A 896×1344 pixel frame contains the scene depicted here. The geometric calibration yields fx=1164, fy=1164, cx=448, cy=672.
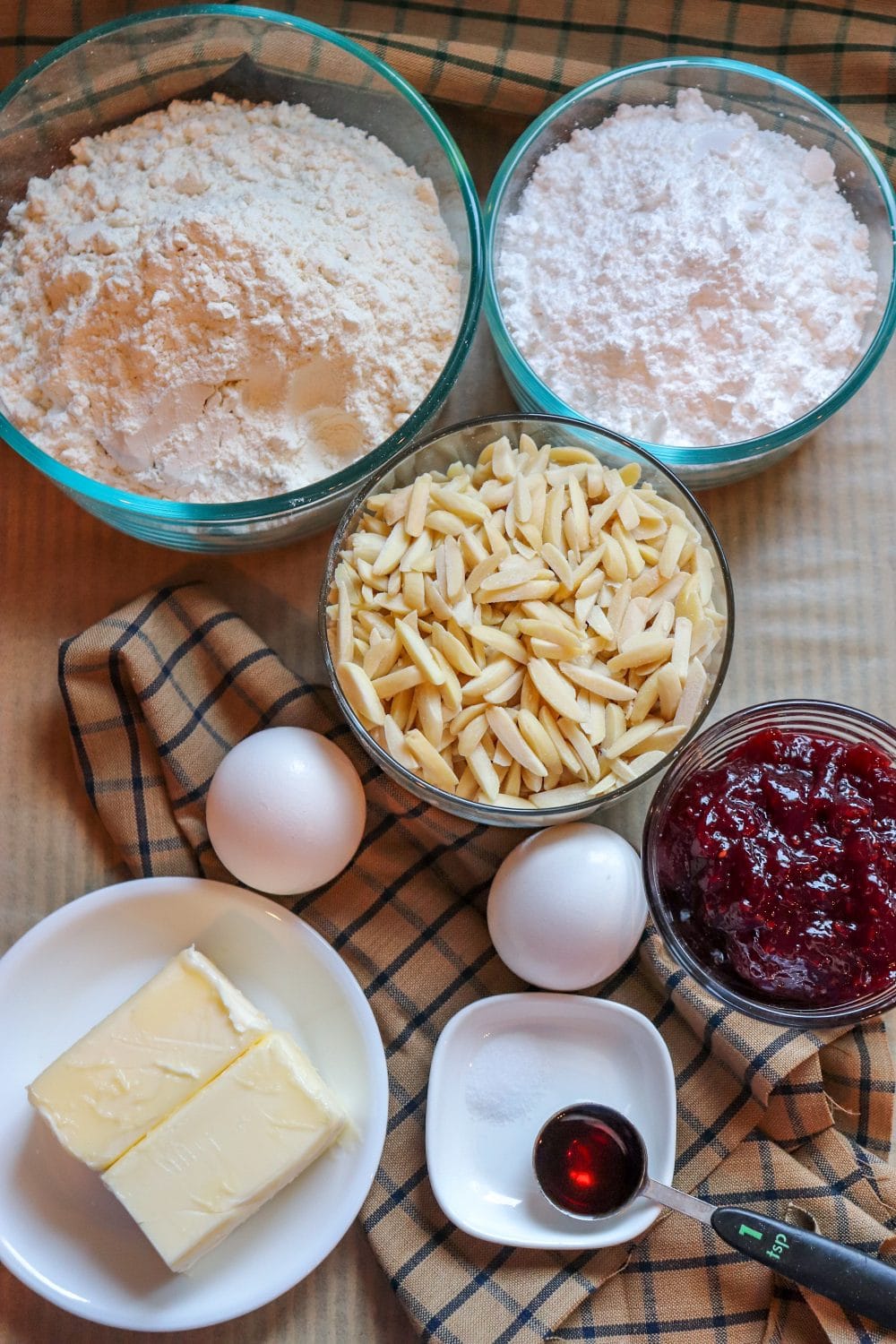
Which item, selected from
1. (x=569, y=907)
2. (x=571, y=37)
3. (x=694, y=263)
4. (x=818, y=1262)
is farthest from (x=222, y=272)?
(x=818, y=1262)

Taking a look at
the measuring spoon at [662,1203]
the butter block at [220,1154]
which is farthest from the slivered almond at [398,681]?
the measuring spoon at [662,1203]

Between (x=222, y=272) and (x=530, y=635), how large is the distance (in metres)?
0.55

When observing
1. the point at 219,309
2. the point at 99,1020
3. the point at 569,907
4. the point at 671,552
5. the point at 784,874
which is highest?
the point at 219,309

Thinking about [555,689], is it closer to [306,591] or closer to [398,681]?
[398,681]

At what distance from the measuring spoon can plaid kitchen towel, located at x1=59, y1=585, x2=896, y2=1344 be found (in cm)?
8

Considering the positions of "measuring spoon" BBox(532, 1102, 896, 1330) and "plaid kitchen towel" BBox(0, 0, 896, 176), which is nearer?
"measuring spoon" BBox(532, 1102, 896, 1330)

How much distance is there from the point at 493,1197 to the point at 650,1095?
0.77ft

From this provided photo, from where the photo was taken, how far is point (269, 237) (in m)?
1.37

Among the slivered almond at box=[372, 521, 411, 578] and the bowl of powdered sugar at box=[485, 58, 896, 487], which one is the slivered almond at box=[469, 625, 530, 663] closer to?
the slivered almond at box=[372, 521, 411, 578]

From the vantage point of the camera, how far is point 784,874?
1319mm

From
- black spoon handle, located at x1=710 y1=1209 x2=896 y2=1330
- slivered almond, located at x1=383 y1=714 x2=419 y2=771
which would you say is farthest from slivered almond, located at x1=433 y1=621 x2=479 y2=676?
black spoon handle, located at x1=710 y1=1209 x2=896 y2=1330

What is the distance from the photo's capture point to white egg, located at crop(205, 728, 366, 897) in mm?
1421

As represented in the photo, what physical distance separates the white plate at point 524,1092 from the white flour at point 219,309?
74cm

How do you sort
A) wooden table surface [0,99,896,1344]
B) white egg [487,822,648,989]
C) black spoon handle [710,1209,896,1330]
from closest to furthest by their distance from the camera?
black spoon handle [710,1209,896,1330] < white egg [487,822,648,989] < wooden table surface [0,99,896,1344]
